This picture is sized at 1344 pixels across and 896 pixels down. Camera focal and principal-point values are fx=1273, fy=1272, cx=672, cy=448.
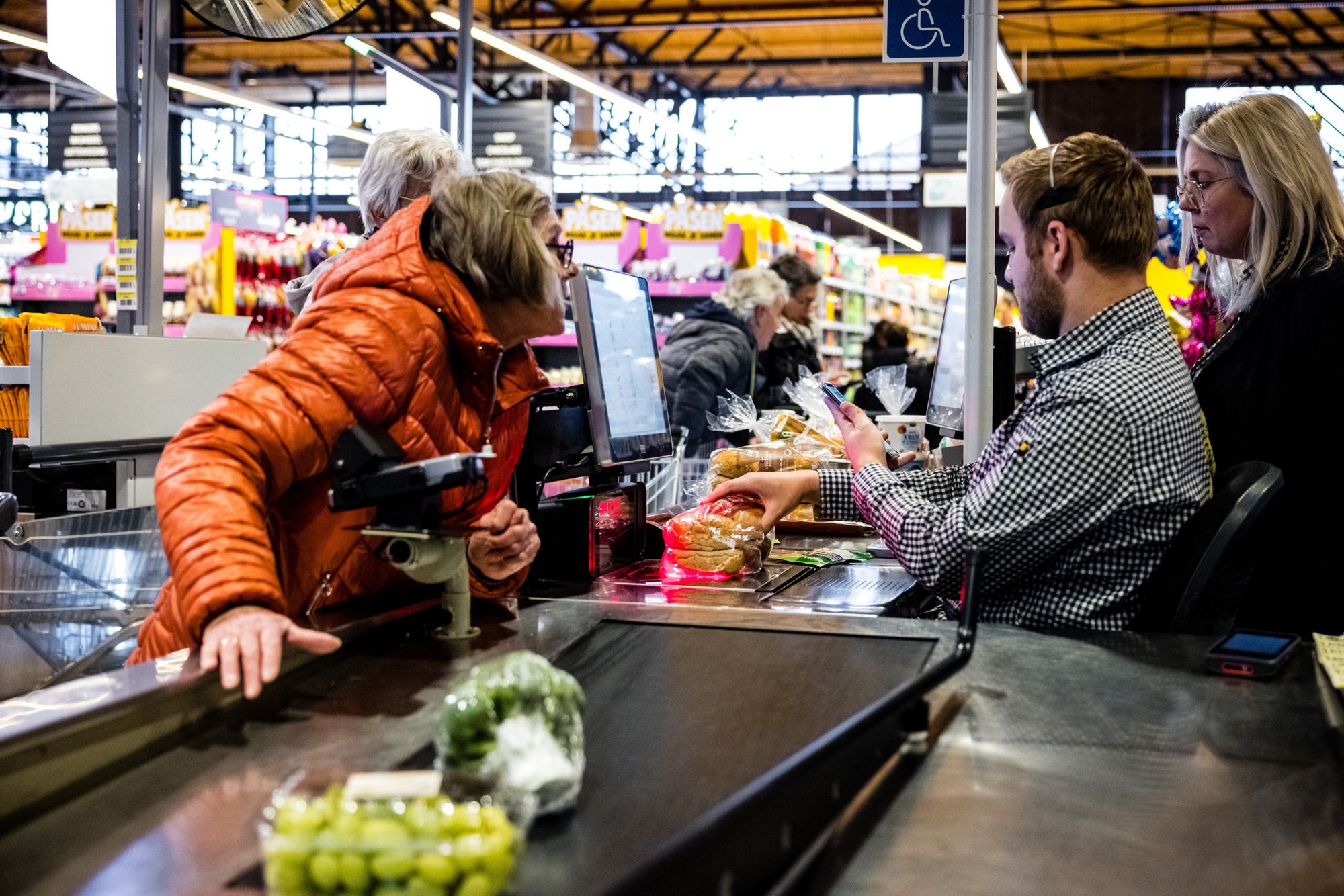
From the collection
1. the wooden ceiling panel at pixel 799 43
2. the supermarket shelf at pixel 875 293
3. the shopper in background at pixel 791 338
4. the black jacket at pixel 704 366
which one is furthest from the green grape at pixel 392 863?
the wooden ceiling panel at pixel 799 43

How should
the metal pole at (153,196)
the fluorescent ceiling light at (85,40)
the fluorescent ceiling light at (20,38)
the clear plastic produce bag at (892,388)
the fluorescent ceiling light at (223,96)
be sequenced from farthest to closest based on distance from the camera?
1. the fluorescent ceiling light at (223,96)
2. the fluorescent ceiling light at (20,38)
3. the metal pole at (153,196)
4. the fluorescent ceiling light at (85,40)
5. the clear plastic produce bag at (892,388)

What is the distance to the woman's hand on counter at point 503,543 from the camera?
200 cm

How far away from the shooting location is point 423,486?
5.02ft

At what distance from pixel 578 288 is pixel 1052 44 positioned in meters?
18.8

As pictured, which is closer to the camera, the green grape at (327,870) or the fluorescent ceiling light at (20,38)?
the green grape at (327,870)

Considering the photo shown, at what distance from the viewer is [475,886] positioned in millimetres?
876

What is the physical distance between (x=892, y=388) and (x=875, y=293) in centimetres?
1365

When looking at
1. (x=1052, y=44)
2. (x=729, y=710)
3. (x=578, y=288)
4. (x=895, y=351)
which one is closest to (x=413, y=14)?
(x=1052, y=44)

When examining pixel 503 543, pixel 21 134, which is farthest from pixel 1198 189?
pixel 21 134

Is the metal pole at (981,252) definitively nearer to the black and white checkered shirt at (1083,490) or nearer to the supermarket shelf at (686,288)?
the black and white checkered shirt at (1083,490)

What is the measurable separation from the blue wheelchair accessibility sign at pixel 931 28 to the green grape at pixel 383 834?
2.66 metres

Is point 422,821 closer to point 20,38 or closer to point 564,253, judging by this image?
point 564,253

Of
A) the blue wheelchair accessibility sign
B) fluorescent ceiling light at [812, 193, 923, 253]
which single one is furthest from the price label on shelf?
A: fluorescent ceiling light at [812, 193, 923, 253]

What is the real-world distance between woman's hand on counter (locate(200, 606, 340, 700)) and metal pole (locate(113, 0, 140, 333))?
4.17 m
